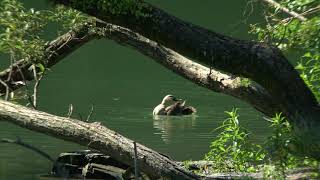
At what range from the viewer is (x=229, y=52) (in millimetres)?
5105

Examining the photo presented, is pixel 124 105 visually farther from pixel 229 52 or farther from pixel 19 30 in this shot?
pixel 229 52

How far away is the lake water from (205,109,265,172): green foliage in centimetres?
84

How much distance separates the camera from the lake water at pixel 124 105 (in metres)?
9.73

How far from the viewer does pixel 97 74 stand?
66.5 feet

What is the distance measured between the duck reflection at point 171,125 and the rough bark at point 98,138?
4261mm

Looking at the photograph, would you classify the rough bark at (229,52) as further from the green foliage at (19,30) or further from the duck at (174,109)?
the duck at (174,109)

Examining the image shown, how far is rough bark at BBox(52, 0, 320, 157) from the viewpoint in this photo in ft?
16.2

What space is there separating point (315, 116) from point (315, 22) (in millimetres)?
626

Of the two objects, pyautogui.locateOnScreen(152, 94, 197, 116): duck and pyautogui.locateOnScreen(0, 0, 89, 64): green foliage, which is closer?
pyautogui.locateOnScreen(0, 0, 89, 64): green foliage

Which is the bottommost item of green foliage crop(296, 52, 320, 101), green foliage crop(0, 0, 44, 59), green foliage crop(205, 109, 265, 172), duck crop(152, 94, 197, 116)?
green foliage crop(205, 109, 265, 172)

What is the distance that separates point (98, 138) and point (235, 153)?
1220mm

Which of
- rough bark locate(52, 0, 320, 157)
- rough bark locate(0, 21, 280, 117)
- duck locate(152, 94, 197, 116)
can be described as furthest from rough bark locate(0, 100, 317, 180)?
duck locate(152, 94, 197, 116)

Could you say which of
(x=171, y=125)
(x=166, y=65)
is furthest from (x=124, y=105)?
(x=166, y=65)

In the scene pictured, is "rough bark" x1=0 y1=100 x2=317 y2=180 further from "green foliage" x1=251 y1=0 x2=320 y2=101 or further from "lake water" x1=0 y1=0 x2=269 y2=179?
"lake water" x1=0 y1=0 x2=269 y2=179
